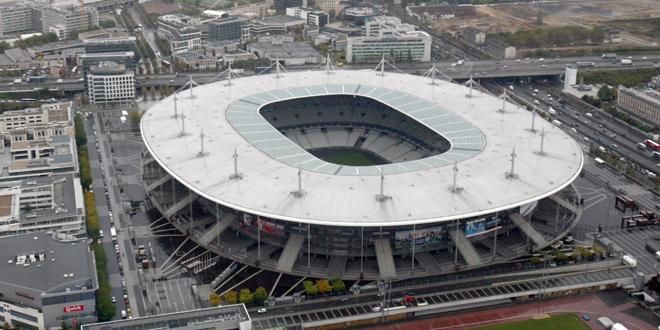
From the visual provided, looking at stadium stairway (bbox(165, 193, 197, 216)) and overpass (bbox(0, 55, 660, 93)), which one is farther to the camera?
overpass (bbox(0, 55, 660, 93))

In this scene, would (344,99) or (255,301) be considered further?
(344,99)

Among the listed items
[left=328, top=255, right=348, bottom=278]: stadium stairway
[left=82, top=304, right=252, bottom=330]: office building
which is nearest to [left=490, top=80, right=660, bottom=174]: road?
[left=328, top=255, right=348, bottom=278]: stadium stairway

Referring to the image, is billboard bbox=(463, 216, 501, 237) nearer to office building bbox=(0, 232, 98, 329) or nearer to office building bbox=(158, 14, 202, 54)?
office building bbox=(0, 232, 98, 329)

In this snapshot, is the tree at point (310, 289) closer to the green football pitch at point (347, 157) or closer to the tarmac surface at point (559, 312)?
the tarmac surface at point (559, 312)

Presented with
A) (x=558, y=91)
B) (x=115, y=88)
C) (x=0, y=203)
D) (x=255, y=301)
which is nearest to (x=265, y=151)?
(x=255, y=301)

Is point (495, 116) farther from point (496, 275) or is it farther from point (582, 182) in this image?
point (496, 275)

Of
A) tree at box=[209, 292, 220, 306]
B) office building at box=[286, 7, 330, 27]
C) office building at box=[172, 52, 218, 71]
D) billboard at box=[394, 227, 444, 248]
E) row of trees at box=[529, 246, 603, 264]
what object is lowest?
tree at box=[209, 292, 220, 306]

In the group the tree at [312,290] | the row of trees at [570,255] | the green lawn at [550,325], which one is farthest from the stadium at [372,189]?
the green lawn at [550,325]
